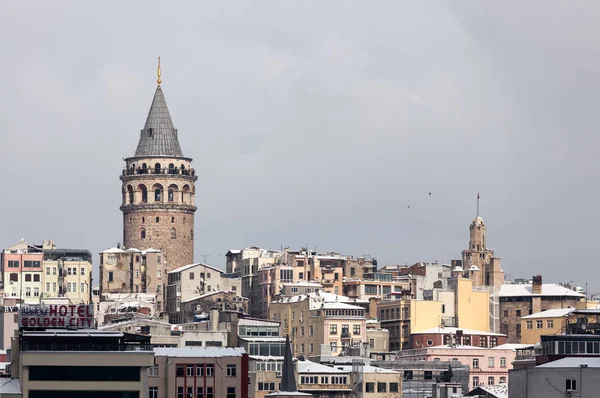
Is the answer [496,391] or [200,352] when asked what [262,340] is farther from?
[200,352]

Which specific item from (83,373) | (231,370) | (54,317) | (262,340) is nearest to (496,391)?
(262,340)

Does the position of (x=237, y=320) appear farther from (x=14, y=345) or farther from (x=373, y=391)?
(x=14, y=345)

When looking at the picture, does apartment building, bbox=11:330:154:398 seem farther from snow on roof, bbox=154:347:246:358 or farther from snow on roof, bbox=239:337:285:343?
snow on roof, bbox=239:337:285:343

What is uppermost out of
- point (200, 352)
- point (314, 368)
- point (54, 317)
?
point (54, 317)

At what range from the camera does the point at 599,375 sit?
118 m

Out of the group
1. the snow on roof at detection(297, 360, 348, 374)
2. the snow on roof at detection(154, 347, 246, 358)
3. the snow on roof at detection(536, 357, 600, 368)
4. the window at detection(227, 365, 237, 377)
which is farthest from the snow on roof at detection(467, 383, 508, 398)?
the snow on roof at detection(536, 357, 600, 368)

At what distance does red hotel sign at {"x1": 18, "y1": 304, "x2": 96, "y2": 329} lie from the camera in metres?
124

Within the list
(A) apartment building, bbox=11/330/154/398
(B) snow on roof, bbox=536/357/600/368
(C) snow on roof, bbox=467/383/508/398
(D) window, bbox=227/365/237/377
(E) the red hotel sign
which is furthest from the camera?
(C) snow on roof, bbox=467/383/508/398

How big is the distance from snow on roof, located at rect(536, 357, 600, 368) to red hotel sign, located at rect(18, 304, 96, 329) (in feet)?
78.8

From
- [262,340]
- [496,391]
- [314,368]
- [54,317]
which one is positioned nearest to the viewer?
[54,317]

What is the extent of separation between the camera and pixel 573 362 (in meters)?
120

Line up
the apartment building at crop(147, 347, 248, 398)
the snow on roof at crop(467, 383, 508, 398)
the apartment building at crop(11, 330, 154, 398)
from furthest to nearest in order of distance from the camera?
the snow on roof at crop(467, 383, 508, 398) < the apartment building at crop(147, 347, 248, 398) < the apartment building at crop(11, 330, 154, 398)

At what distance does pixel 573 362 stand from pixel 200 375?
2402 centimetres

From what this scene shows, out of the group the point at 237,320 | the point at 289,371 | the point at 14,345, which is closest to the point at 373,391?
the point at 237,320
